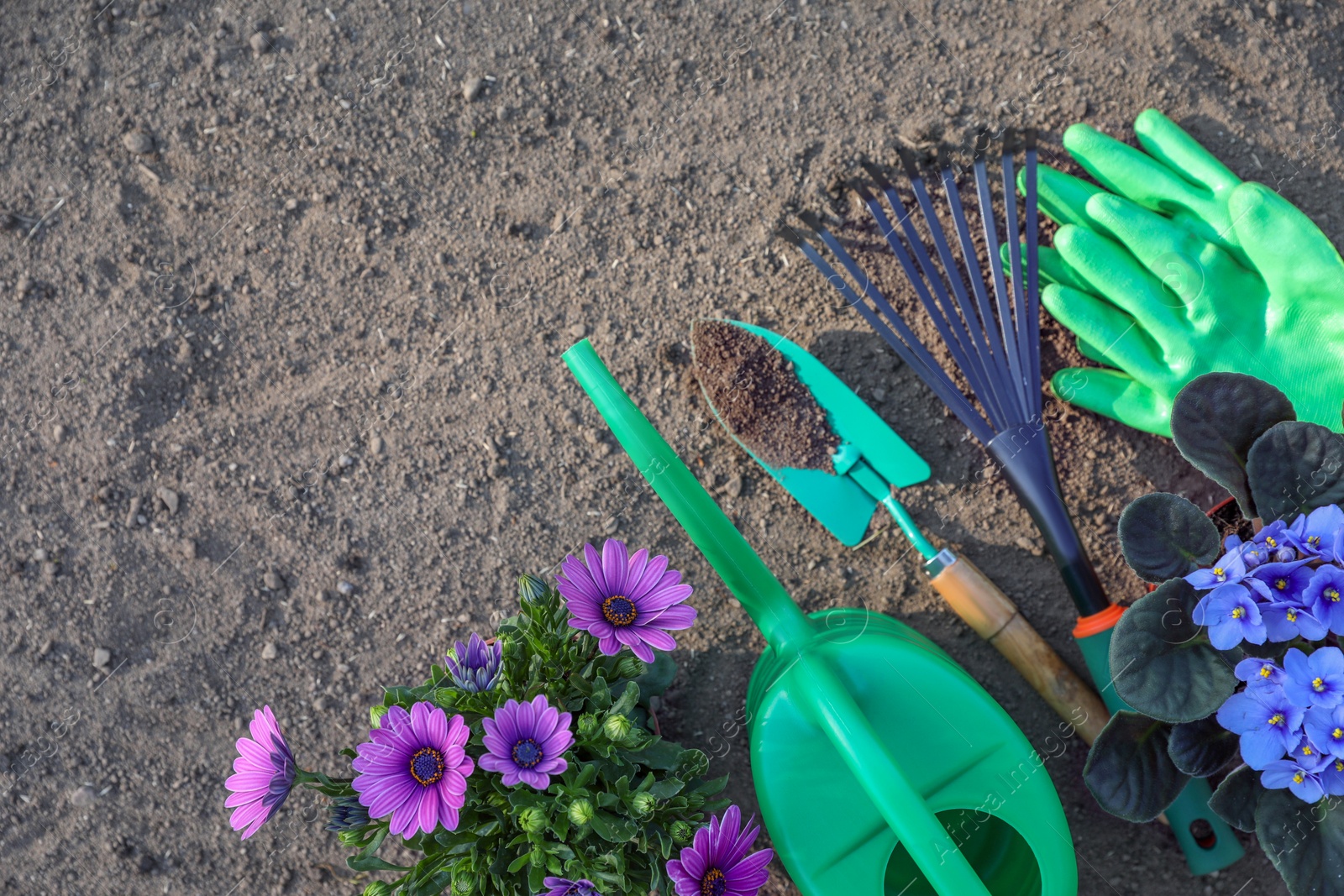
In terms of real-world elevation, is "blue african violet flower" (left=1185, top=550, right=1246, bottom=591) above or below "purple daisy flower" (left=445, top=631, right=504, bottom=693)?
below

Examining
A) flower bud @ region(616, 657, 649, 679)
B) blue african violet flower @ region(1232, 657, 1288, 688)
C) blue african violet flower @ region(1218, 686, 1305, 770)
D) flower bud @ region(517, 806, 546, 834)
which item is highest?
flower bud @ region(616, 657, 649, 679)

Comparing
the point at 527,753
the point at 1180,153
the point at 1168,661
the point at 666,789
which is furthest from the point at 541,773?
the point at 1180,153

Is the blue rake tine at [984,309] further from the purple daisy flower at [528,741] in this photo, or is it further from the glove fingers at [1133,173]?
the purple daisy flower at [528,741]

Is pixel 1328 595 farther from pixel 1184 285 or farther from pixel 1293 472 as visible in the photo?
pixel 1184 285

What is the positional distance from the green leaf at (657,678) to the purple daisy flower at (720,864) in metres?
0.17

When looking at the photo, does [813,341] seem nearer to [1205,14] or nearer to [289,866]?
[1205,14]

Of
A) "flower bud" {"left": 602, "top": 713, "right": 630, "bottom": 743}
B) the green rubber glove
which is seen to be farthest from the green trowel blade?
"flower bud" {"left": 602, "top": 713, "right": 630, "bottom": 743}

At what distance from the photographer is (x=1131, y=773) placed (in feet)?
2.59

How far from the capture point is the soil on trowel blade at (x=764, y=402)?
1.02m

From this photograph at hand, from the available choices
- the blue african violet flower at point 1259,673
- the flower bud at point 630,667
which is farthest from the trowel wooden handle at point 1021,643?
the flower bud at point 630,667

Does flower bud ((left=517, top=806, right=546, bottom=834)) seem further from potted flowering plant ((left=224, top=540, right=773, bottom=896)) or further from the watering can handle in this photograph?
the watering can handle

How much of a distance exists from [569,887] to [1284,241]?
101 centimetres

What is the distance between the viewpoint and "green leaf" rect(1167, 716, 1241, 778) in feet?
2.52

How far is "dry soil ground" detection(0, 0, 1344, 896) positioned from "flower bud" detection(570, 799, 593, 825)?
0.41 meters
